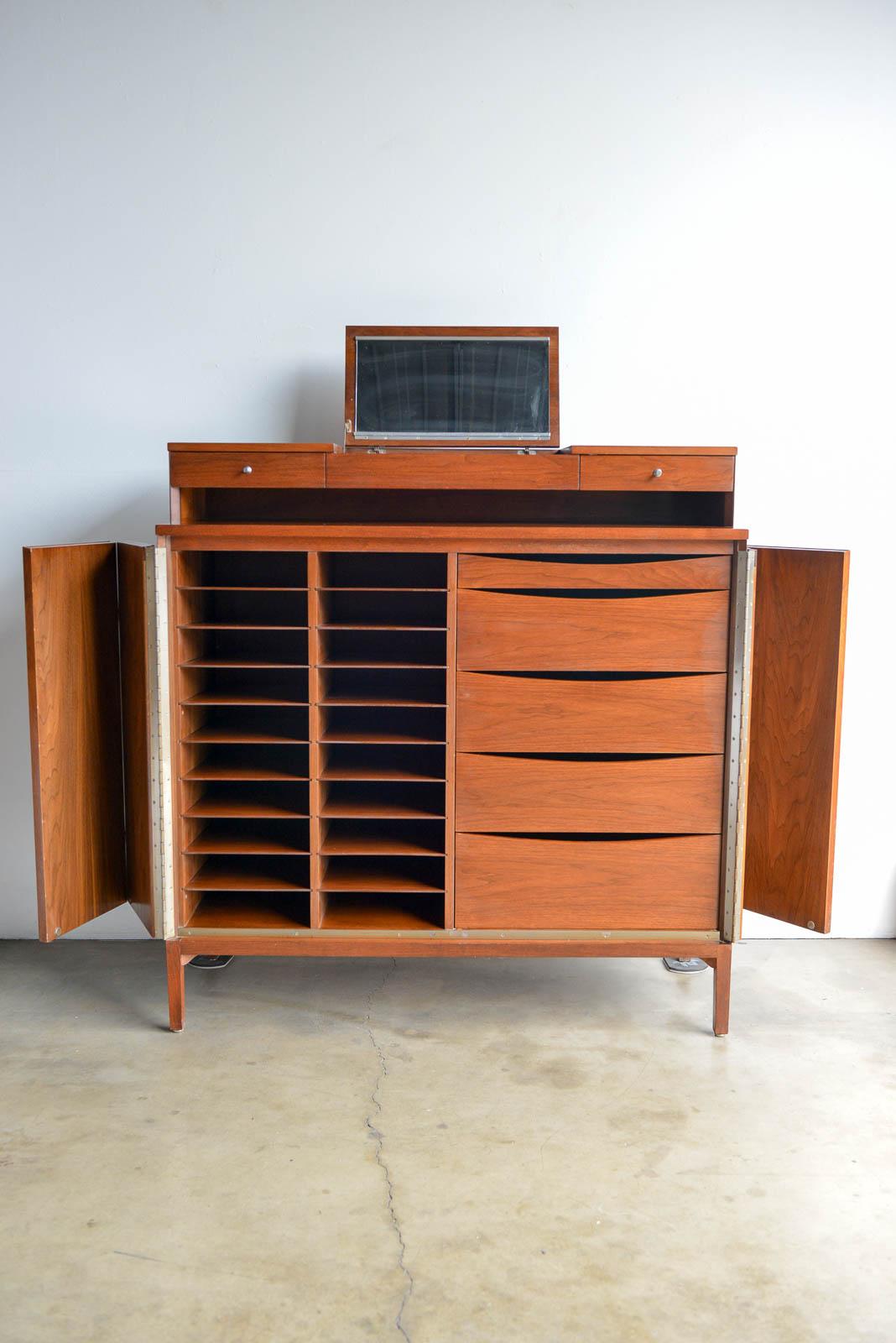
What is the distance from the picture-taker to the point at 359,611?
331cm

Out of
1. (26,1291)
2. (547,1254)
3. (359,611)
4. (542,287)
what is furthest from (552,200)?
(26,1291)

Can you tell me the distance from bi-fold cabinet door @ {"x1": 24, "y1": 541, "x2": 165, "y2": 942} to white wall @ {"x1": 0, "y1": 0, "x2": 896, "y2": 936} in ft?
2.16

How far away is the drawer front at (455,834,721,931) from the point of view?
287 centimetres

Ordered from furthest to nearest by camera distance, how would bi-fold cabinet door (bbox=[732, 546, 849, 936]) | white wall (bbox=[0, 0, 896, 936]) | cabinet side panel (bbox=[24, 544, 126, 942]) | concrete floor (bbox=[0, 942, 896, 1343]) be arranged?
white wall (bbox=[0, 0, 896, 936])
bi-fold cabinet door (bbox=[732, 546, 849, 936])
cabinet side panel (bbox=[24, 544, 126, 942])
concrete floor (bbox=[0, 942, 896, 1343])

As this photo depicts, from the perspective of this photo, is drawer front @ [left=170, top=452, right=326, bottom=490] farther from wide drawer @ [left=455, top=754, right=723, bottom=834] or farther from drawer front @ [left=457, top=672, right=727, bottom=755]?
wide drawer @ [left=455, top=754, right=723, bottom=834]

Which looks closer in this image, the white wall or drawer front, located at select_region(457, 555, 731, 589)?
drawer front, located at select_region(457, 555, 731, 589)

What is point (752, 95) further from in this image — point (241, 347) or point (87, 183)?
point (87, 183)

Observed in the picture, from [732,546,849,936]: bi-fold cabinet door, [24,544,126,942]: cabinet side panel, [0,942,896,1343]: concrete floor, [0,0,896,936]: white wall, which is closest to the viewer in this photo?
[0,942,896,1343]: concrete floor

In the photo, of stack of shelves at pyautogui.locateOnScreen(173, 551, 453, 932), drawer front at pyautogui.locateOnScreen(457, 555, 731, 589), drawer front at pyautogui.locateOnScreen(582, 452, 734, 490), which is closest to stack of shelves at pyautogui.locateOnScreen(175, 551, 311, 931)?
stack of shelves at pyautogui.locateOnScreen(173, 551, 453, 932)

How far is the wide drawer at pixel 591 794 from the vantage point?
2.84m

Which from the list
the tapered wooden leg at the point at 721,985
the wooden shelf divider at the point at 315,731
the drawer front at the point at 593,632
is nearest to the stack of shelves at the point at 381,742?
the wooden shelf divider at the point at 315,731

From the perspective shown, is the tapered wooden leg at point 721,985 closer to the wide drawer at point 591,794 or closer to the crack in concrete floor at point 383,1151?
the wide drawer at point 591,794

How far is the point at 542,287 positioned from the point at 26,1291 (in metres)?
3.01

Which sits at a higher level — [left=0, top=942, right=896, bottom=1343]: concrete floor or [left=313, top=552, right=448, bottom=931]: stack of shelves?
[left=313, top=552, right=448, bottom=931]: stack of shelves
